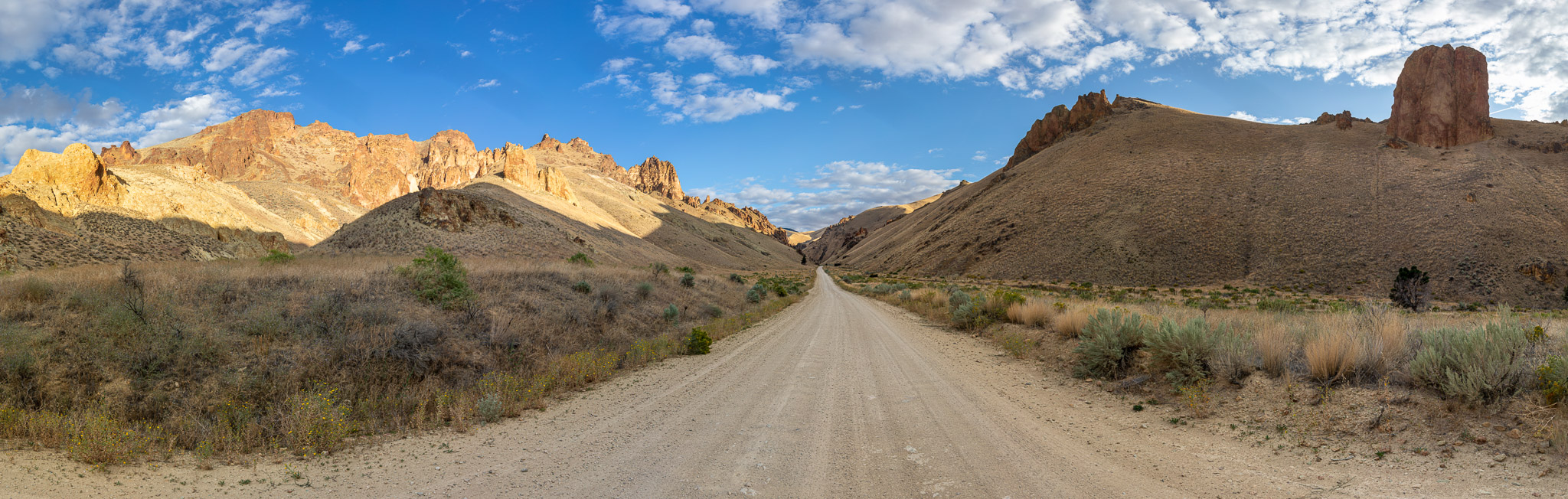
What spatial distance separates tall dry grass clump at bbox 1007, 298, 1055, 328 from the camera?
13289 mm

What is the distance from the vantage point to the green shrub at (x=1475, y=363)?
4.73 meters

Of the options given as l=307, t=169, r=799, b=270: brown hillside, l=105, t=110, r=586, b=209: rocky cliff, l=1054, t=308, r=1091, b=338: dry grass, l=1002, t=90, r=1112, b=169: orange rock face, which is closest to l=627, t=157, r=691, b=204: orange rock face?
l=105, t=110, r=586, b=209: rocky cliff

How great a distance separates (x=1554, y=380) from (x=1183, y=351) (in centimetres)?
297

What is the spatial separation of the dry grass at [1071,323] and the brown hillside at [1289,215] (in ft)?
127

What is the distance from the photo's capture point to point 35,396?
605 centimetres

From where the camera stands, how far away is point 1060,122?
95000 mm

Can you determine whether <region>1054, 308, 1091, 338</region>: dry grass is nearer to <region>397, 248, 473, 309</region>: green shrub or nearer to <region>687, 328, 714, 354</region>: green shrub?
<region>687, 328, 714, 354</region>: green shrub

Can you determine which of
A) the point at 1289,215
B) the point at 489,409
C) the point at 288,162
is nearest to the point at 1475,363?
the point at 489,409

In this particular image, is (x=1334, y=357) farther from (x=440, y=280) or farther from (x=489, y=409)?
(x=440, y=280)

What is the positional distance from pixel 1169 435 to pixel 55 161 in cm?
5150

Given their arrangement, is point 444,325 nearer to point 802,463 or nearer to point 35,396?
point 35,396

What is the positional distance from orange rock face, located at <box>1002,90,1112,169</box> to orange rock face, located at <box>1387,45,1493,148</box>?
3184 cm

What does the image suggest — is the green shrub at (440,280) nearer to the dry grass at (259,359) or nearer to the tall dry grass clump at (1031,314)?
the dry grass at (259,359)

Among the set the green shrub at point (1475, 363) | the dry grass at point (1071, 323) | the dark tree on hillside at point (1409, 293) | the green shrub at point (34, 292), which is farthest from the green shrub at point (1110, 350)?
the dark tree on hillside at point (1409, 293)
